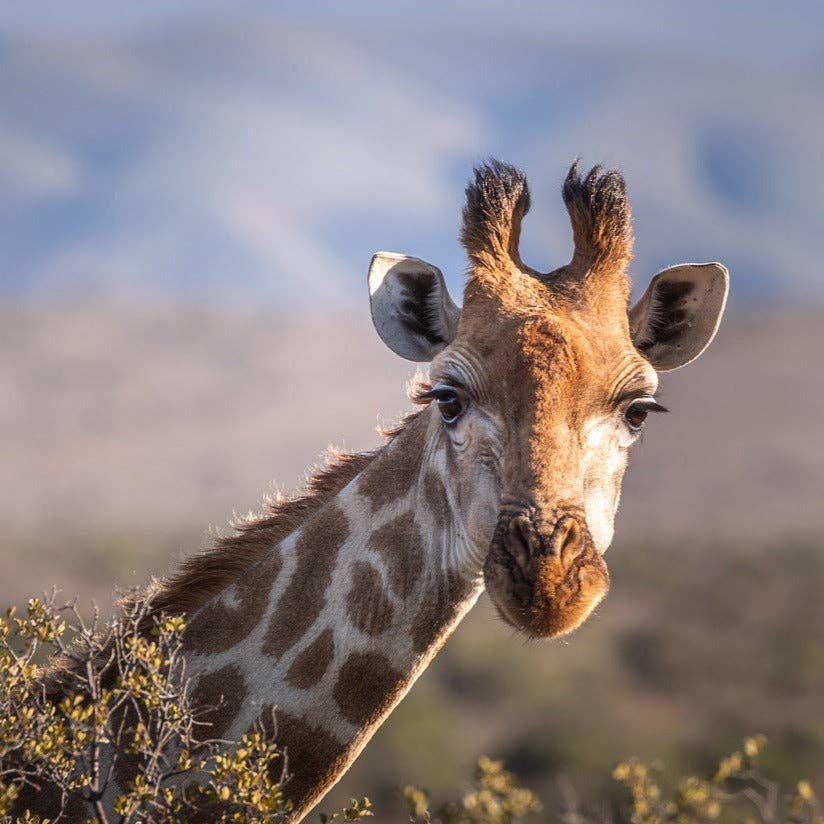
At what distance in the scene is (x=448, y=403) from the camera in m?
6.05

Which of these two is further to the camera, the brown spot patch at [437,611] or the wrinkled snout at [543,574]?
the brown spot patch at [437,611]

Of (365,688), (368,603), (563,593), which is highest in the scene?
(563,593)

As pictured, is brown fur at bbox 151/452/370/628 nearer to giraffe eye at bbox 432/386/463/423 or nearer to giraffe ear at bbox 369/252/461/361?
giraffe ear at bbox 369/252/461/361

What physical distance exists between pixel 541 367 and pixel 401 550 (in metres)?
1.28

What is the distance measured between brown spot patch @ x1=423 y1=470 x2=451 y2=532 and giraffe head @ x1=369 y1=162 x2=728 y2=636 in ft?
0.29

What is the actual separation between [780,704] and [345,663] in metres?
47.3

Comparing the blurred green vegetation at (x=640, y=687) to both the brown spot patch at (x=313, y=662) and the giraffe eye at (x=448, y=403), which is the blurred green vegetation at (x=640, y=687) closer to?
the brown spot patch at (x=313, y=662)

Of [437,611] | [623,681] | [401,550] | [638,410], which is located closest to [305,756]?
[437,611]

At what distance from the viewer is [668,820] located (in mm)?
6898

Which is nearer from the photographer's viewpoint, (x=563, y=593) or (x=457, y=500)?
(x=563, y=593)

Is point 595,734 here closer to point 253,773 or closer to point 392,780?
point 392,780

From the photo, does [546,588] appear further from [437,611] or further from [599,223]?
[599,223]

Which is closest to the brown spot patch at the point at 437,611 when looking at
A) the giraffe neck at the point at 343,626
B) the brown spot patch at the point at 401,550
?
the giraffe neck at the point at 343,626

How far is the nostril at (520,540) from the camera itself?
5.23 metres
